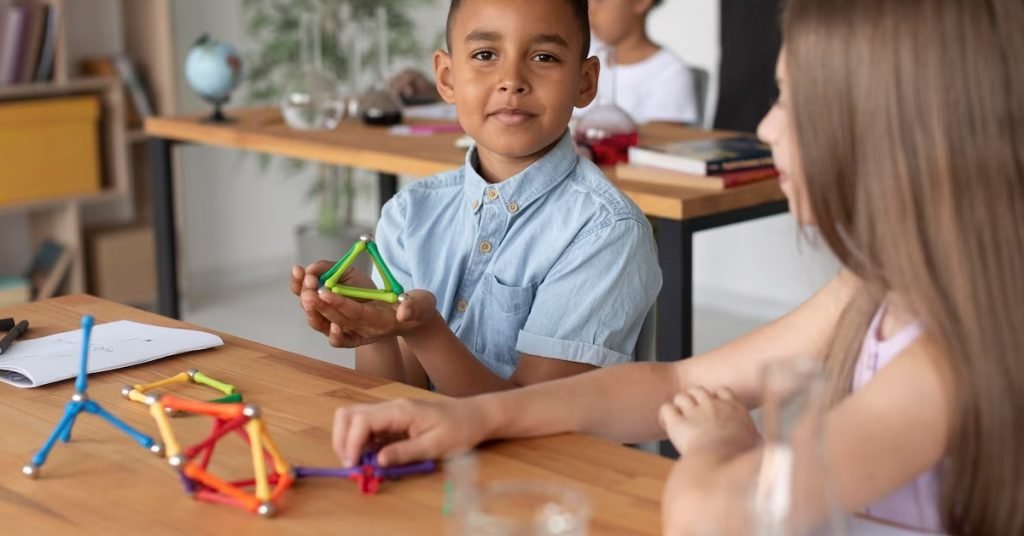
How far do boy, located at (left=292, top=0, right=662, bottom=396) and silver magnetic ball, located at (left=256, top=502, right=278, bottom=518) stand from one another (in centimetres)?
62

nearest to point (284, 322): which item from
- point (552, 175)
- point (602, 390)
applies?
point (552, 175)

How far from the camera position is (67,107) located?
440cm

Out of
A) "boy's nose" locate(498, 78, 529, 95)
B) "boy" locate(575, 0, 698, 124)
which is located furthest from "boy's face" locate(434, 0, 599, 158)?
"boy" locate(575, 0, 698, 124)

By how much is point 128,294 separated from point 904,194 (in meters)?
4.04

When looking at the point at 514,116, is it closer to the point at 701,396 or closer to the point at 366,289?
the point at 366,289

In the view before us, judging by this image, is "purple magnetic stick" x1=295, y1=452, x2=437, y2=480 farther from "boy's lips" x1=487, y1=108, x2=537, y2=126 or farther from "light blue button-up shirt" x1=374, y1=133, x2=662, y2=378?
"boy's lips" x1=487, y1=108, x2=537, y2=126

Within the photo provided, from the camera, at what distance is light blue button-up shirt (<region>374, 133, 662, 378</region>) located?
182 centimetres

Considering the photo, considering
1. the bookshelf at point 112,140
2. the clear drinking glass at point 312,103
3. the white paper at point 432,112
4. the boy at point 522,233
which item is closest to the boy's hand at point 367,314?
the boy at point 522,233

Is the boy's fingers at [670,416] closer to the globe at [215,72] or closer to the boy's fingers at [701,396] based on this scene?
the boy's fingers at [701,396]

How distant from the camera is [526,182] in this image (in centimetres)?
190

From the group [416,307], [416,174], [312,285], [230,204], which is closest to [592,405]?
[416,307]

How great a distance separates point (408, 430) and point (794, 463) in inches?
19.7

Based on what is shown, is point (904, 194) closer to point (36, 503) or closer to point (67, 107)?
point (36, 503)

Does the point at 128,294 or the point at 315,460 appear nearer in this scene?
the point at 315,460
